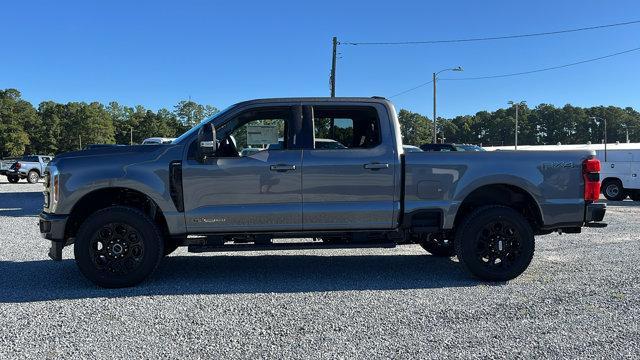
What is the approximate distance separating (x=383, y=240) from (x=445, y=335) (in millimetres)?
1843

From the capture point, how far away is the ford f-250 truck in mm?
5246

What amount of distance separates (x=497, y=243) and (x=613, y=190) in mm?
17115

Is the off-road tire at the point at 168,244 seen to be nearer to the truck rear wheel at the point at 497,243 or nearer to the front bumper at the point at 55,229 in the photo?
the front bumper at the point at 55,229

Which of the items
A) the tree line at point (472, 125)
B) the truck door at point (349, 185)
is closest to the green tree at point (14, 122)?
the tree line at point (472, 125)

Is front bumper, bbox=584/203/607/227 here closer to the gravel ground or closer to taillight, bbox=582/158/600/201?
taillight, bbox=582/158/600/201

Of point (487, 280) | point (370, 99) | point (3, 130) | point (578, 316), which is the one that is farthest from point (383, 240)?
point (3, 130)

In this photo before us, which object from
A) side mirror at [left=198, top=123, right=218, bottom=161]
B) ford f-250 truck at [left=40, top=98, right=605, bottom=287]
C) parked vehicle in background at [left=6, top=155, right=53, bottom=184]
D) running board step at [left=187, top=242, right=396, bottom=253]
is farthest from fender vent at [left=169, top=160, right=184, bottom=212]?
parked vehicle in background at [left=6, top=155, right=53, bottom=184]

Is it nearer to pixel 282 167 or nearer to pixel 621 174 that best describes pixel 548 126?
pixel 621 174

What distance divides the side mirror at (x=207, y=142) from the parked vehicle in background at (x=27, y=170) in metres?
27.6

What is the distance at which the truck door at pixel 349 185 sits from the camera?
539 cm

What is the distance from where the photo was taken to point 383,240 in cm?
560

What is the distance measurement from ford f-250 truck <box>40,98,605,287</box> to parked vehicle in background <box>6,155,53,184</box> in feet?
88.8

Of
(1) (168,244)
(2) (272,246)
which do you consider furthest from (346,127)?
(1) (168,244)

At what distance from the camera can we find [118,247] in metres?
5.27
